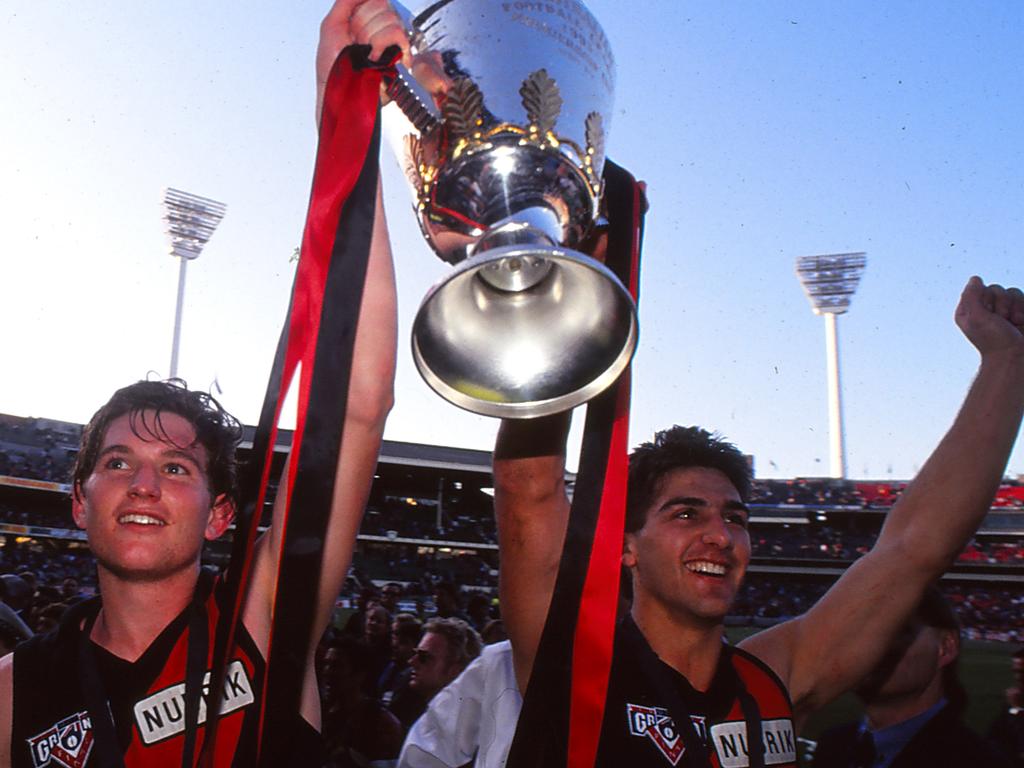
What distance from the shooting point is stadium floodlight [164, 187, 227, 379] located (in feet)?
141

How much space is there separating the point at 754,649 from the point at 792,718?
220 millimetres

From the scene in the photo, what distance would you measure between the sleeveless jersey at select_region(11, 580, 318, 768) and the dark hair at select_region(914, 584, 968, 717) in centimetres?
247

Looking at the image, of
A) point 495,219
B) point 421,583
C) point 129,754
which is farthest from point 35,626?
point 421,583

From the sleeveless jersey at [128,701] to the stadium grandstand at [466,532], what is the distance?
28.5 meters

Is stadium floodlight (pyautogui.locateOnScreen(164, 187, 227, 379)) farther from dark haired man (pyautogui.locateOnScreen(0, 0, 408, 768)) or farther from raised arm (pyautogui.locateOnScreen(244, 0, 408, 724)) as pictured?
raised arm (pyautogui.locateOnScreen(244, 0, 408, 724))

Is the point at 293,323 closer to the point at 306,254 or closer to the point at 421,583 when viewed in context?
the point at 306,254

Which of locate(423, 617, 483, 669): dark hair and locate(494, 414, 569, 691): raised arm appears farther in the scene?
locate(423, 617, 483, 669): dark hair

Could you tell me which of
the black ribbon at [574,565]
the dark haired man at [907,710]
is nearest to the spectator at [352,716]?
the dark haired man at [907,710]

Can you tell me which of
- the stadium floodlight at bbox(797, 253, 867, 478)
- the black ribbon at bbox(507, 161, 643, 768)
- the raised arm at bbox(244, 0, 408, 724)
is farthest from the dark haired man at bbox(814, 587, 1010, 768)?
the stadium floodlight at bbox(797, 253, 867, 478)

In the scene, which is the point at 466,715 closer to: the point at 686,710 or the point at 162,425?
the point at 686,710

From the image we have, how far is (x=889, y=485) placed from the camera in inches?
1751

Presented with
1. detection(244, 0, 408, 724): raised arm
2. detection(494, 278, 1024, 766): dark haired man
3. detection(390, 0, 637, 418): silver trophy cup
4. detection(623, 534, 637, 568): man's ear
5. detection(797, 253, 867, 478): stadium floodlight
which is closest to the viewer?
detection(390, 0, 637, 418): silver trophy cup

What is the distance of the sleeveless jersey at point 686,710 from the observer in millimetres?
1834

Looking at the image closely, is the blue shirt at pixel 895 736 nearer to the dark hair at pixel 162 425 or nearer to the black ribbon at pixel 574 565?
the black ribbon at pixel 574 565
